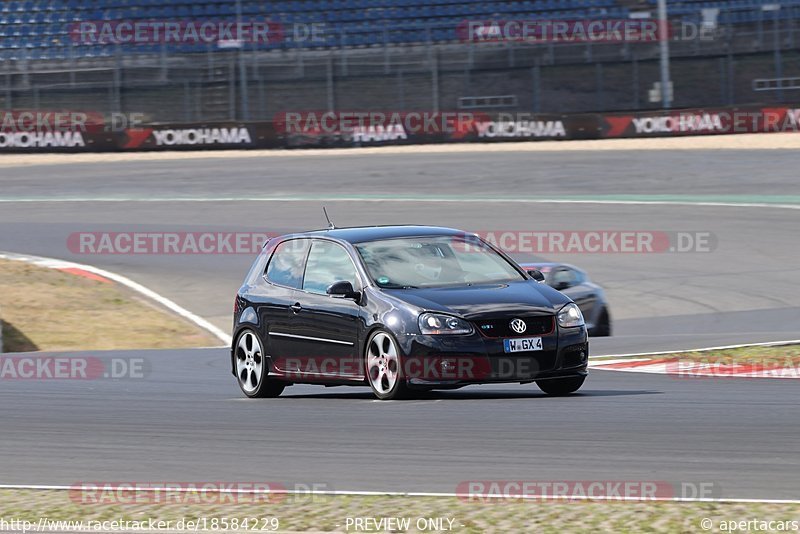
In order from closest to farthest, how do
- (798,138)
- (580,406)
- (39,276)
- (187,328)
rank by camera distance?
(580,406) → (187,328) → (39,276) → (798,138)

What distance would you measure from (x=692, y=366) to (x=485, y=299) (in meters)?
3.63

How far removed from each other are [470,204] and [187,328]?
43.5 ft

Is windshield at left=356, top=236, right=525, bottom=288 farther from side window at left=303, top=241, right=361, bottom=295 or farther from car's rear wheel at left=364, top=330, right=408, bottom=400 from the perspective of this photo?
car's rear wheel at left=364, top=330, right=408, bottom=400

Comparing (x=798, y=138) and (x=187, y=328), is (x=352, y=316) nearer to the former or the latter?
(x=187, y=328)

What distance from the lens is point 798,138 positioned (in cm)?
3972

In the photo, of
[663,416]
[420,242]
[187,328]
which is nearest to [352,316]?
[420,242]

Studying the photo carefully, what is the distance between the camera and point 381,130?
42.6 m
